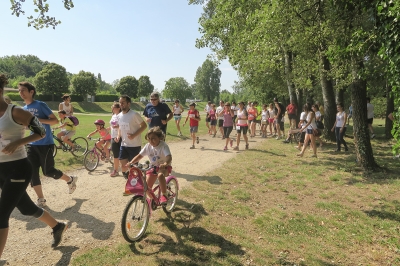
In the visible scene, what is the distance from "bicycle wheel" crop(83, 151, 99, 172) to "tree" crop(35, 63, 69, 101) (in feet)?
164

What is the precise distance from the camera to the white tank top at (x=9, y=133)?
3055mm

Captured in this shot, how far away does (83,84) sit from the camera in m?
56.0

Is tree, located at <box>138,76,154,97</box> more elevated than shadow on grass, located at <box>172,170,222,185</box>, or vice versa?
tree, located at <box>138,76,154,97</box>

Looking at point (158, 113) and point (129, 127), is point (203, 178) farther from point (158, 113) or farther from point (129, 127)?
point (129, 127)

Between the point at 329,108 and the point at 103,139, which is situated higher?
the point at 329,108

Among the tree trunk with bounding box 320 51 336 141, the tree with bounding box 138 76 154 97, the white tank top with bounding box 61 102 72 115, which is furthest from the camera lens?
the tree with bounding box 138 76 154 97

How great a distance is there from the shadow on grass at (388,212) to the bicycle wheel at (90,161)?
6979 millimetres

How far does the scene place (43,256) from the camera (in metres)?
3.65

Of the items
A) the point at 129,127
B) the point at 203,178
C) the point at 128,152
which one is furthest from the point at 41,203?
the point at 203,178

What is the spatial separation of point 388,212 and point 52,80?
56.1 meters

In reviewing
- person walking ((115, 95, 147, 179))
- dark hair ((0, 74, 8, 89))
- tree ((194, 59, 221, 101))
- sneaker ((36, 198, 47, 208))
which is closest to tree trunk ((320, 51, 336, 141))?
person walking ((115, 95, 147, 179))

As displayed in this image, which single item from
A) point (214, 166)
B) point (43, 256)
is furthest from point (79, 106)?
point (43, 256)

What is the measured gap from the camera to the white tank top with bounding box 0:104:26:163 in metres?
3.05

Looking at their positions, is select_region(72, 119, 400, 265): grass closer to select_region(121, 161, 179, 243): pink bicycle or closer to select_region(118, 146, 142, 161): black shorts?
select_region(121, 161, 179, 243): pink bicycle
